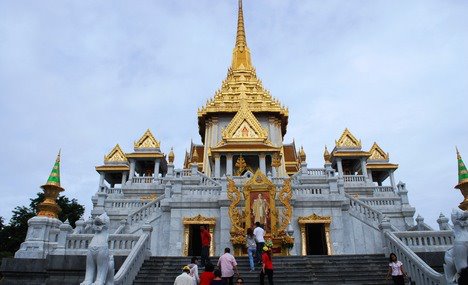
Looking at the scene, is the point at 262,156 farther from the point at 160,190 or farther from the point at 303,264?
the point at 303,264

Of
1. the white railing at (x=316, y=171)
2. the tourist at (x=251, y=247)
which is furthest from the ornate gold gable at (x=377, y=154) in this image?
the tourist at (x=251, y=247)

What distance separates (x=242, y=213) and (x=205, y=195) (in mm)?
2112

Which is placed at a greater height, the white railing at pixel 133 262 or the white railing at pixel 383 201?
the white railing at pixel 383 201

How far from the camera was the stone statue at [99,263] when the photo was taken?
9148 mm

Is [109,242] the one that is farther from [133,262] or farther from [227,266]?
[227,266]

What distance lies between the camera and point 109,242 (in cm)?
1364

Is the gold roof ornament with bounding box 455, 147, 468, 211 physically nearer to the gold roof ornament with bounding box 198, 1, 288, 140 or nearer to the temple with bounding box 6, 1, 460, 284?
the temple with bounding box 6, 1, 460, 284

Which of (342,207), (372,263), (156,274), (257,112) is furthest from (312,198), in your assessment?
(257,112)

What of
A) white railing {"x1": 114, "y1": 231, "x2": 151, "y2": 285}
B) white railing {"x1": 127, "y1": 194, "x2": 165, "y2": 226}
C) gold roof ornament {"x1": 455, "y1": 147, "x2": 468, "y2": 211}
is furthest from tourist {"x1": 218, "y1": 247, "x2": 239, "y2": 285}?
gold roof ornament {"x1": 455, "y1": 147, "x2": 468, "y2": 211}

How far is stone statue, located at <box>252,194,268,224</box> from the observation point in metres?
18.3

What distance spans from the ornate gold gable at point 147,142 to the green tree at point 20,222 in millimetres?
7724

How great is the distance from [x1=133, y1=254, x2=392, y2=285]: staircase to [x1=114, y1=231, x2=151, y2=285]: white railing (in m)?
0.23

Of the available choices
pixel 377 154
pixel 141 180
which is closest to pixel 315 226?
pixel 141 180

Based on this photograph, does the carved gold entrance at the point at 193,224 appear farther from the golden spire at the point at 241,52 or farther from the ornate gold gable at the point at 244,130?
the golden spire at the point at 241,52
